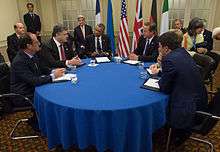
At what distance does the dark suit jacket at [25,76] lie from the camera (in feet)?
9.01

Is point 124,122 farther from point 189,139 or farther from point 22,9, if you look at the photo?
point 22,9

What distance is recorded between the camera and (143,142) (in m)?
2.26

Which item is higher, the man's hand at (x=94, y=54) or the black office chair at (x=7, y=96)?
the man's hand at (x=94, y=54)

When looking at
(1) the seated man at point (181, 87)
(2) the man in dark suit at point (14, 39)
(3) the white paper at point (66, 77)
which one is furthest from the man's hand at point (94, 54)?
(1) the seated man at point (181, 87)

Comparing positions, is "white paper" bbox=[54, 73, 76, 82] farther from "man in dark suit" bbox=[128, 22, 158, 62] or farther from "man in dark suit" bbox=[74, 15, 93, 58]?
"man in dark suit" bbox=[74, 15, 93, 58]

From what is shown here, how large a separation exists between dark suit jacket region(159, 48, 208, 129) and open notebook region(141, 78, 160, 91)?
106 mm

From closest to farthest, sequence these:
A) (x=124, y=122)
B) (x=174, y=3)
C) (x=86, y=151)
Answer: (x=124, y=122), (x=86, y=151), (x=174, y=3)

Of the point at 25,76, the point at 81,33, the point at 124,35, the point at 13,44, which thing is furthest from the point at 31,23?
the point at 25,76

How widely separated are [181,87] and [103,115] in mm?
843

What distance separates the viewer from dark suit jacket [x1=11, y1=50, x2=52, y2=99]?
2746mm

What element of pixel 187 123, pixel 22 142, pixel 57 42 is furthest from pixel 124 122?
pixel 57 42

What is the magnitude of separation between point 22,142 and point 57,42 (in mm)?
1588

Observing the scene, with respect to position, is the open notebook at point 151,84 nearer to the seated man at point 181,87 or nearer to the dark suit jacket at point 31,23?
the seated man at point 181,87

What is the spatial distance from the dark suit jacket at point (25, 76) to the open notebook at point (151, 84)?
112cm
